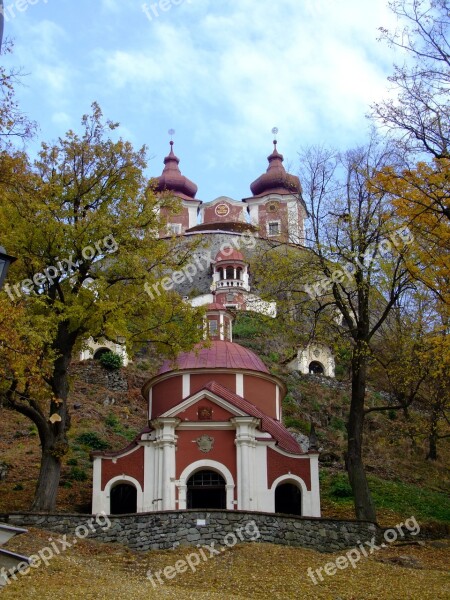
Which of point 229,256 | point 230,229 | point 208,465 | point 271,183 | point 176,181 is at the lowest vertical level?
point 208,465

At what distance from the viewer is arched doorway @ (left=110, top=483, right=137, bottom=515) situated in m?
25.4

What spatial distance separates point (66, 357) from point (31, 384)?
112 inches

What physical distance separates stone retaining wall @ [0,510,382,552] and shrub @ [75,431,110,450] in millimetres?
14146

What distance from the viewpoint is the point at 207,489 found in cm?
2355

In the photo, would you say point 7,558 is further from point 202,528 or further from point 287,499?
point 287,499

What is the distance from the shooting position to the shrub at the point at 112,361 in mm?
43719

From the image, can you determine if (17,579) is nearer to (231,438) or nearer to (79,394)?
(231,438)

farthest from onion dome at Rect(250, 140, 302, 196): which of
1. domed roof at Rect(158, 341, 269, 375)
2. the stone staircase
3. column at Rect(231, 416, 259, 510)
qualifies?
the stone staircase

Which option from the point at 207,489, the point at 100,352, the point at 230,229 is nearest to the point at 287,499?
the point at 207,489

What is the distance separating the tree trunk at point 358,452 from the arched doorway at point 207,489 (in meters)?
4.61

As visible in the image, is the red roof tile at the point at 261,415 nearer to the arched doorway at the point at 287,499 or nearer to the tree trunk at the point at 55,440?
the arched doorway at the point at 287,499

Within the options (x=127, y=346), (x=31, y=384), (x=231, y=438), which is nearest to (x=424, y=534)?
(x=231, y=438)

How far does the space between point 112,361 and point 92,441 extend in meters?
10.4

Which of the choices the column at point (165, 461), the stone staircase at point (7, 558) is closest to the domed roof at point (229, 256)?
the column at point (165, 461)
